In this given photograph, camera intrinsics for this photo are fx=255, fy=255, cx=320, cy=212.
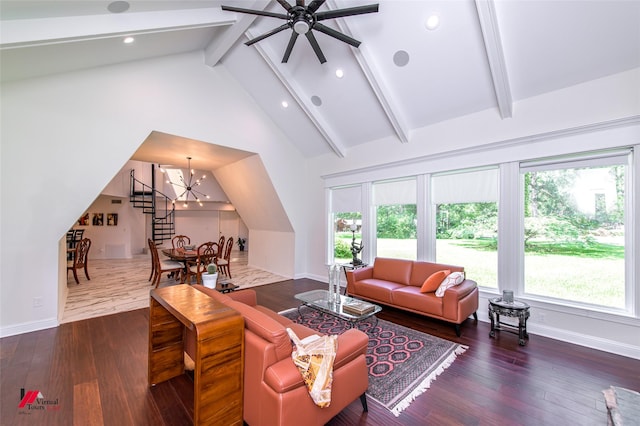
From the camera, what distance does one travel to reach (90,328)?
3.52m

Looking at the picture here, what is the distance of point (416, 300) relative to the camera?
369cm

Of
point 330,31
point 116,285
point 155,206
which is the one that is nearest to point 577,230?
point 330,31

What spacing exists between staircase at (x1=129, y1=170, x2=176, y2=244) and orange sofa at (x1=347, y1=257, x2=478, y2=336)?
7.92 m

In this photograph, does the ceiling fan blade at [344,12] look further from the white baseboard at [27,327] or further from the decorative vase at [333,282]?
the white baseboard at [27,327]

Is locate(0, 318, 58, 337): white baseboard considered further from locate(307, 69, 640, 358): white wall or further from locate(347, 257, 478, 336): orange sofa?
locate(307, 69, 640, 358): white wall

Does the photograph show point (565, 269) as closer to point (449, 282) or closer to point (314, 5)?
point (449, 282)

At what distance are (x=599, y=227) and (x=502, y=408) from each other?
2.67 m

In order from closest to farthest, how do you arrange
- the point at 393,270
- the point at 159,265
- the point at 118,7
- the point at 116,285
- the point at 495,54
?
the point at 118,7 < the point at 495,54 < the point at 393,270 < the point at 159,265 < the point at 116,285

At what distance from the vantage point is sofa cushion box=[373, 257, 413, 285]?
440cm

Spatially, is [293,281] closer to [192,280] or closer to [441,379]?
[192,280]

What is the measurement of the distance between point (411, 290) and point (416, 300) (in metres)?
0.25

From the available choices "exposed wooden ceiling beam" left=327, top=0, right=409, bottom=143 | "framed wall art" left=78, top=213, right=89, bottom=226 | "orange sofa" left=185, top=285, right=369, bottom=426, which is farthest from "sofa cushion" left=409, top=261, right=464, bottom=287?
"framed wall art" left=78, top=213, right=89, bottom=226

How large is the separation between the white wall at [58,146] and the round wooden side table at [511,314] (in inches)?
219

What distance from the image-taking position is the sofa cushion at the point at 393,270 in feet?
14.4
